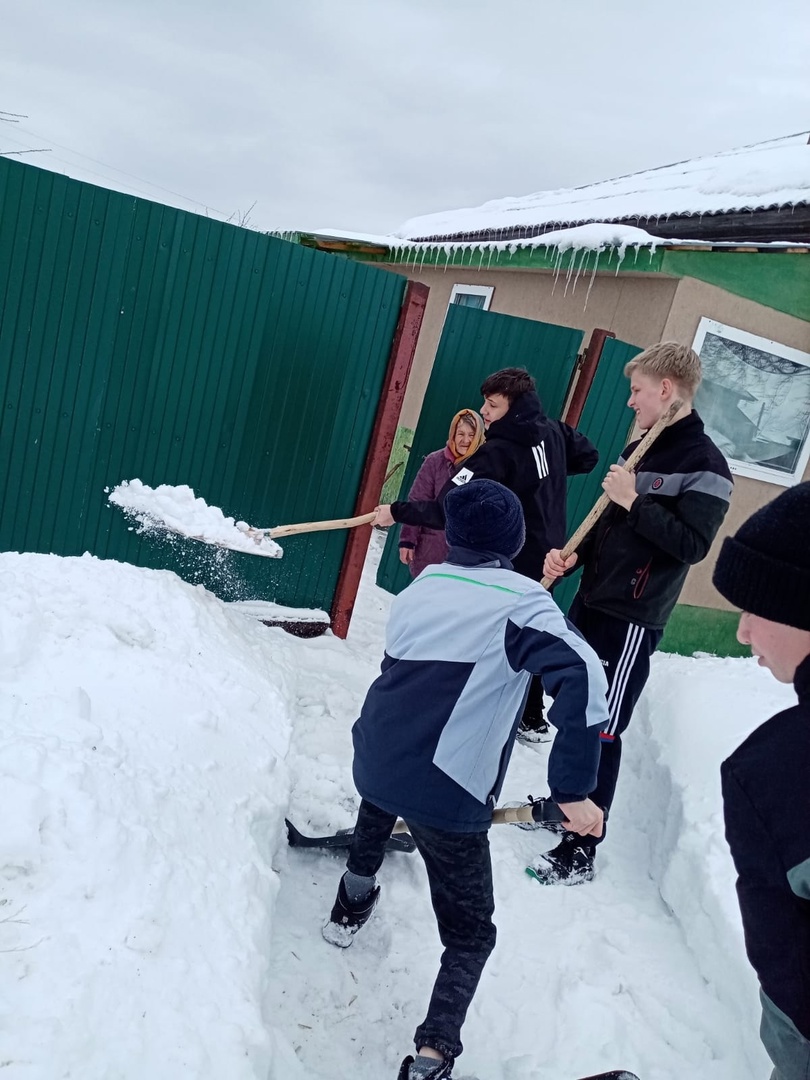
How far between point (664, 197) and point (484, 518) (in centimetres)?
701

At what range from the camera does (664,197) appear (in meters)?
7.75

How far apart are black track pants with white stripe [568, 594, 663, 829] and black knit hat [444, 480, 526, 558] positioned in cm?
106

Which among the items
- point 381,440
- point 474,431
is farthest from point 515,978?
point 381,440

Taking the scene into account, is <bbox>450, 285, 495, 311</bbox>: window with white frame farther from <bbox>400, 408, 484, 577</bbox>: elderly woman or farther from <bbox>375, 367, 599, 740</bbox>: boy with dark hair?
<bbox>375, 367, 599, 740</bbox>: boy with dark hair

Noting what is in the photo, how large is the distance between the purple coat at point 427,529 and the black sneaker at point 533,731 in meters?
1.12

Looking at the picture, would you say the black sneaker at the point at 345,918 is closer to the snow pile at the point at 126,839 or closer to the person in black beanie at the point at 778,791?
the snow pile at the point at 126,839

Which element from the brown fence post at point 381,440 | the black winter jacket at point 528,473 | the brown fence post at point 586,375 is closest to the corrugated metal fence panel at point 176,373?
the brown fence post at point 381,440

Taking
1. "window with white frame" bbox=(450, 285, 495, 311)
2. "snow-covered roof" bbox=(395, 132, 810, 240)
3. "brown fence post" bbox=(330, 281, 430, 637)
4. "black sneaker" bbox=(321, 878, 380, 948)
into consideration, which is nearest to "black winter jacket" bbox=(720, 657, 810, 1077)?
"black sneaker" bbox=(321, 878, 380, 948)

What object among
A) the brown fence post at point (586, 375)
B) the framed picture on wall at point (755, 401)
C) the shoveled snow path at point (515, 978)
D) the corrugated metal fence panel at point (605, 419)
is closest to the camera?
the shoveled snow path at point (515, 978)

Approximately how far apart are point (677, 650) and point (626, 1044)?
4.48 meters

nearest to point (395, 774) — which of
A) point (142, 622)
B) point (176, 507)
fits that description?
point (142, 622)

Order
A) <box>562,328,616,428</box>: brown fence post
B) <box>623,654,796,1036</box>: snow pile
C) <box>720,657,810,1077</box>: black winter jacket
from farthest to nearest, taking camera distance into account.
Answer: <box>562,328,616,428</box>: brown fence post < <box>623,654,796,1036</box>: snow pile < <box>720,657,810,1077</box>: black winter jacket

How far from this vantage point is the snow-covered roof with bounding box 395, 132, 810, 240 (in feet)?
21.5

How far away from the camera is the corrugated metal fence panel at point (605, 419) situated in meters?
5.43
